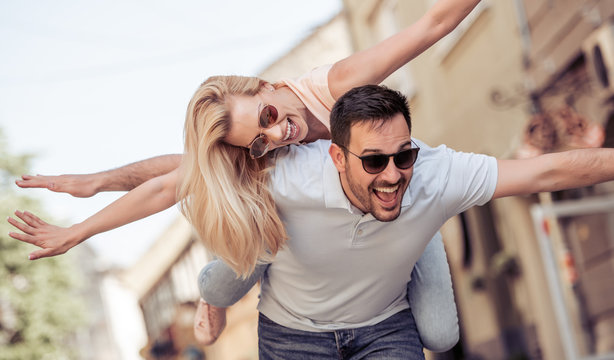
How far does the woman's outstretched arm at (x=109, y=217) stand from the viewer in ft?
10.4

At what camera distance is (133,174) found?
3.40 meters

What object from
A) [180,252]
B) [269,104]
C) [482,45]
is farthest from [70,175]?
[180,252]

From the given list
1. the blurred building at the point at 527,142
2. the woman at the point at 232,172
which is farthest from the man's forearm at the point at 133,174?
the blurred building at the point at 527,142

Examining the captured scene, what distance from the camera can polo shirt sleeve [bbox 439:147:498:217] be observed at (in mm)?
3010

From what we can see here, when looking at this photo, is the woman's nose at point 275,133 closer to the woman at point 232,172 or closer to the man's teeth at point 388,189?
the woman at point 232,172

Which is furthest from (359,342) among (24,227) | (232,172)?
(24,227)

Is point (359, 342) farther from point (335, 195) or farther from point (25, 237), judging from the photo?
point (25, 237)

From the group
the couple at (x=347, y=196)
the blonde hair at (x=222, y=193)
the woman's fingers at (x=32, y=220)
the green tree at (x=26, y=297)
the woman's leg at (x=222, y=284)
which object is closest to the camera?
the couple at (x=347, y=196)

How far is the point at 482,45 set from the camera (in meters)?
9.78

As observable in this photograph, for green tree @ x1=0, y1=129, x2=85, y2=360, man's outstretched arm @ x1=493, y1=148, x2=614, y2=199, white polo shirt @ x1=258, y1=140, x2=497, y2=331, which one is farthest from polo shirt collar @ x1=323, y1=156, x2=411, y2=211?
green tree @ x1=0, y1=129, x2=85, y2=360

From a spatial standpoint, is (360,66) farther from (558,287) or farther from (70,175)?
(558,287)

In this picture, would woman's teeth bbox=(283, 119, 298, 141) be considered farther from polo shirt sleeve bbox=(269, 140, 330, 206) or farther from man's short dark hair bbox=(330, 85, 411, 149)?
man's short dark hair bbox=(330, 85, 411, 149)

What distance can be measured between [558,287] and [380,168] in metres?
5.24

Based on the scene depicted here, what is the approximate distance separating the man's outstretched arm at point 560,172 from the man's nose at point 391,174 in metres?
0.39
